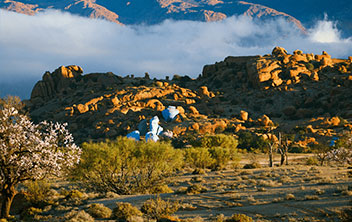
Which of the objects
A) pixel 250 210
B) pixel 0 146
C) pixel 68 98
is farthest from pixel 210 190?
pixel 68 98

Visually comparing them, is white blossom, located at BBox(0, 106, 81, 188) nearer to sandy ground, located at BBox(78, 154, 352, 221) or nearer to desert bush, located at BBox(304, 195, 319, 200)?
sandy ground, located at BBox(78, 154, 352, 221)

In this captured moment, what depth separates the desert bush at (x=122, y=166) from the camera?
24.0 meters

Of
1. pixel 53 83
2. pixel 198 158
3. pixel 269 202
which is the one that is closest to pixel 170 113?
pixel 198 158

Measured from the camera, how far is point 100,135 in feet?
251

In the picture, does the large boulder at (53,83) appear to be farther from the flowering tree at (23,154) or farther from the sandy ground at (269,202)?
the flowering tree at (23,154)

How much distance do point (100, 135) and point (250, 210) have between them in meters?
64.2

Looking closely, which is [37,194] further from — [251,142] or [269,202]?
[251,142]

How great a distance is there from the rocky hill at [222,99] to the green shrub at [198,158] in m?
26.7

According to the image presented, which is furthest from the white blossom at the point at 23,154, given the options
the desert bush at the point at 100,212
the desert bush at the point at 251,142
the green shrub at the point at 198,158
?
the desert bush at the point at 251,142

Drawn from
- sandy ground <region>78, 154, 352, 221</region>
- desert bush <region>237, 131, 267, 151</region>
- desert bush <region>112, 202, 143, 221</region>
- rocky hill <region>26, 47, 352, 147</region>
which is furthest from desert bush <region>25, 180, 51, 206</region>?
rocky hill <region>26, 47, 352, 147</region>

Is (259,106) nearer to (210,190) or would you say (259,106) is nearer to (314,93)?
(314,93)

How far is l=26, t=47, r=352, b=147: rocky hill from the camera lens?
75062mm

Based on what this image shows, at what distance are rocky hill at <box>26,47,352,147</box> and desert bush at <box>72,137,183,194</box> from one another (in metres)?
44.6

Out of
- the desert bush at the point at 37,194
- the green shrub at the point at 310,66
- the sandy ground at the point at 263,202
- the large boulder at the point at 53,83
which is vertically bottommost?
the desert bush at the point at 37,194
